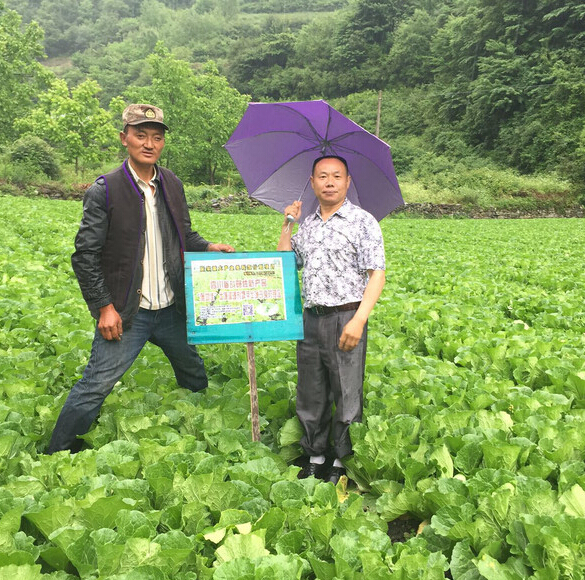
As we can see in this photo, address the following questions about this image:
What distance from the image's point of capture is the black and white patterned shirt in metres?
2.96

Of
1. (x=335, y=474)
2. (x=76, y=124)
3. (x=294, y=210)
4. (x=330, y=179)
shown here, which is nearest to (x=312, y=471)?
(x=335, y=474)

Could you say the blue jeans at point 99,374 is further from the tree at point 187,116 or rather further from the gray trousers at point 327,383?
the tree at point 187,116

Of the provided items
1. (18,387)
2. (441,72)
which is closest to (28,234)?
(18,387)

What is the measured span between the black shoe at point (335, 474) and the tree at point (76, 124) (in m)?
41.8

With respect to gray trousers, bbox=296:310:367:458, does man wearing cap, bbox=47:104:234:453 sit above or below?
above

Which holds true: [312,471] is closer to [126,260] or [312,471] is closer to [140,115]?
[126,260]

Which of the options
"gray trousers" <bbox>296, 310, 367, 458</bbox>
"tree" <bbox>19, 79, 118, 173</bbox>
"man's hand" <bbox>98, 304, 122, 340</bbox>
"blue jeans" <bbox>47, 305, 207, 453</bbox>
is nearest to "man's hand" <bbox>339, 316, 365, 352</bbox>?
"gray trousers" <bbox>296, 310, 367, 458</bbox>

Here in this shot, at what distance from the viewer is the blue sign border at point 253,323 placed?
9.93 feet

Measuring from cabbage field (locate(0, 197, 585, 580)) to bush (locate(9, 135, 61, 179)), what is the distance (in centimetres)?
3364

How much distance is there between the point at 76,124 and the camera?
40438mm

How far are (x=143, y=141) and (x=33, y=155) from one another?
37.0 metres

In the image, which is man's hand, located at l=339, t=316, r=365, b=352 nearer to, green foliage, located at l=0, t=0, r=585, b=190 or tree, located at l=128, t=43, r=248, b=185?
green foliage, located at l=0, t=0, r=585, b=190

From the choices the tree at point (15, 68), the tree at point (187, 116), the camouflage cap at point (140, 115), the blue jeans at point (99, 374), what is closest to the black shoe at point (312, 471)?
the blue jeans at point (99, 374)

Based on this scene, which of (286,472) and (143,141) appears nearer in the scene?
(286,472)
